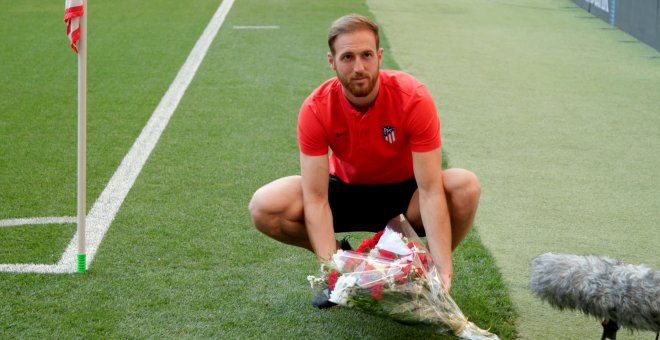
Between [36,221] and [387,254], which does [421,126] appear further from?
[36,221]

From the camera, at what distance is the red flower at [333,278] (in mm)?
3697

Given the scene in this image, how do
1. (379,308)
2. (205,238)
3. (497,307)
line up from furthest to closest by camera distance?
(205,238) < (497,307) < (379,308)

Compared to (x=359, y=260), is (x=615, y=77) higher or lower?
lower

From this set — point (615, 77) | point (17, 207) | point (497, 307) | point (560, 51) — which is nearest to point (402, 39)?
point (560, 51)

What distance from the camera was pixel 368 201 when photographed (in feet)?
14.8

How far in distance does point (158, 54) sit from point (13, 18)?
369 centimetres

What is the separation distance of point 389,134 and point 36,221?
2261 millimetres

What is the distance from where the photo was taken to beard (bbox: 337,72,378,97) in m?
4.05

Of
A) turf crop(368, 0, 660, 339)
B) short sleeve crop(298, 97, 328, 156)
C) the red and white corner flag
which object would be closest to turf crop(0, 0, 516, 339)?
turf crop(368, 0, 660, 339)

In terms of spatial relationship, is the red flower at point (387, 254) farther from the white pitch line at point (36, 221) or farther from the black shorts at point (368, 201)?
the white pitch line at point (36, 221)

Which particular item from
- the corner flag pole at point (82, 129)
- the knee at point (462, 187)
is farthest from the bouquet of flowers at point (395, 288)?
the corner flag pole at point (82, 129)

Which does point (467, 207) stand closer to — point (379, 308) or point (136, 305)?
point (379, 308)

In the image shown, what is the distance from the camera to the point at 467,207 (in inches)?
167

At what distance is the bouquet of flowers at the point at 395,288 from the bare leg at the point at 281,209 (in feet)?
1.96
